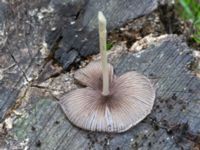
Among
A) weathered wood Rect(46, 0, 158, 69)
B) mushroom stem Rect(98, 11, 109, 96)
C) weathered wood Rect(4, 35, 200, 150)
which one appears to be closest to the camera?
mushroom stem Rect(98, 11, 109, 96)

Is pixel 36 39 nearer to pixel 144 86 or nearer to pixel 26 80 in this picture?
pixel 26 80

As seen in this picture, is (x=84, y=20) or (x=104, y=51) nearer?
(x=104, y=51)

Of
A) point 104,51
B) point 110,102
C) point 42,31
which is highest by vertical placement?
point 42,31

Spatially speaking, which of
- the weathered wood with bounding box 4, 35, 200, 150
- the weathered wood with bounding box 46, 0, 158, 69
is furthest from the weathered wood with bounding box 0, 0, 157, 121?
the weathered wood with bounding box 4, 35, 200, 150

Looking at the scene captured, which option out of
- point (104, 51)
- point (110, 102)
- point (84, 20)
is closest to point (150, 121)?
point (110, 102)

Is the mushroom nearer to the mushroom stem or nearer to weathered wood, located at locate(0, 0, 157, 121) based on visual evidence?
the mushroom stem

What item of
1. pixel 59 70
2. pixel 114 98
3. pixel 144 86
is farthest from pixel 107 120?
pixel 59 70

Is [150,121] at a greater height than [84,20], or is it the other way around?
[84,20]

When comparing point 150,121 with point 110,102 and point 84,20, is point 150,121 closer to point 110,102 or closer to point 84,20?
point 110,102
